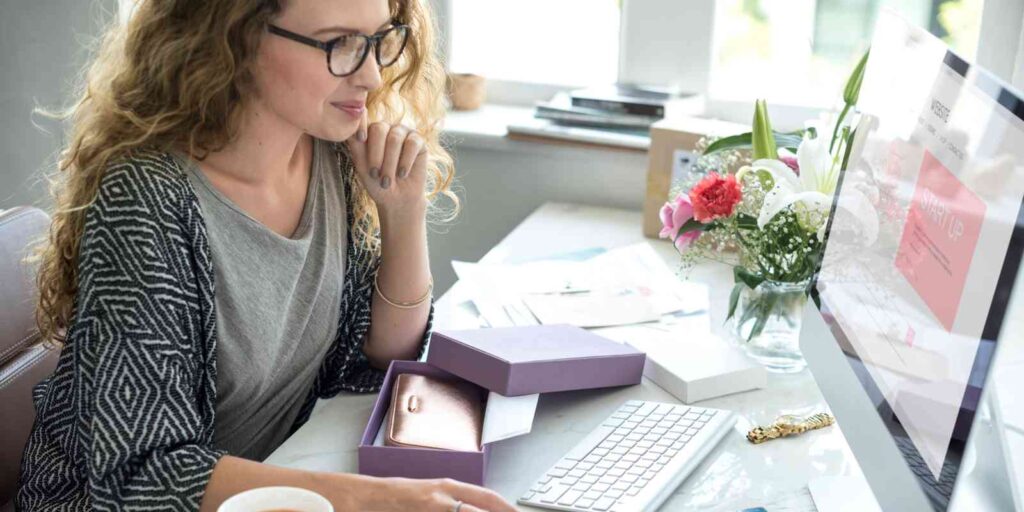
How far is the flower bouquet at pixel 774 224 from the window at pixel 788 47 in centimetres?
81

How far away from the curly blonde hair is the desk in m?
0.33

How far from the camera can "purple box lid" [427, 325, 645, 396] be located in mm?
1198

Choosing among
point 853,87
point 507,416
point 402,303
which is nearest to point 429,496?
point 507,416

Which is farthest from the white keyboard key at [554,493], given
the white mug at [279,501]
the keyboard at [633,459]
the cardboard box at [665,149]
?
the cardboard box at [665,149]

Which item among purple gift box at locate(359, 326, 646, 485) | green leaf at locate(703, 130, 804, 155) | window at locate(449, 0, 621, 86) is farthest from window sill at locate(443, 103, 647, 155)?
purple gift box at locate(359, 326, 646, 485)

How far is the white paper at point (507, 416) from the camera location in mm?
1104

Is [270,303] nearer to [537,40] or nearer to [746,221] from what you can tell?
[746,221]

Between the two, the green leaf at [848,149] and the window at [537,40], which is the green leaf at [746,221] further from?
the window at [537,40]

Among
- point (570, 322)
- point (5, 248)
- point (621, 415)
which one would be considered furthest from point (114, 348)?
point (570, 322)

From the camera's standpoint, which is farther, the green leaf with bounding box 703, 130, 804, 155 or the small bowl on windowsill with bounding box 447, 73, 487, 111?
the small bowl on windowsill with bounding box 447, 73, 487, 111

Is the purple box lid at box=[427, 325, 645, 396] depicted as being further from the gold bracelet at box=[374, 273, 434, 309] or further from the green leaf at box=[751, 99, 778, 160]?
the green leaf at box=[751, 99, 778, 160]

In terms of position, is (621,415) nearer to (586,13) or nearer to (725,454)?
(725,454)

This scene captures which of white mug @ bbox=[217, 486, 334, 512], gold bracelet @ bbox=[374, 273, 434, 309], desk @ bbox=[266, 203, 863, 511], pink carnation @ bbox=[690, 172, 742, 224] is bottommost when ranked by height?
desk @ bbox=[266, 203, 863, 511]

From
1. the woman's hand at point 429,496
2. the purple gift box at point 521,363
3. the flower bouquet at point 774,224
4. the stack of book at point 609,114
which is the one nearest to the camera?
the woman's hand at point 429,496
